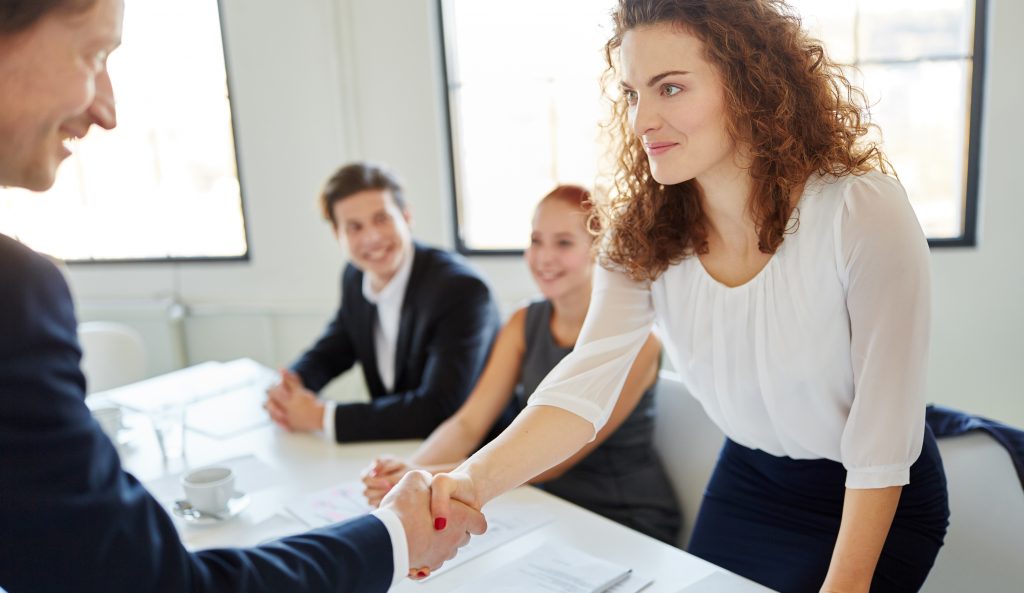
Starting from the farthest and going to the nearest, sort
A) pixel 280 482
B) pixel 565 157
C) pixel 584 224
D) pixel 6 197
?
pixel 6 197 < pixel 565 157 < pixel 584 224 < pixel 280 482

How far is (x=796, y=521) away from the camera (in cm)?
142

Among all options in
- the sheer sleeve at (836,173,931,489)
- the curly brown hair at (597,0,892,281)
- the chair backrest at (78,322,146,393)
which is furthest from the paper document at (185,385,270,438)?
the sheer sleeve at (836,173,931,489)

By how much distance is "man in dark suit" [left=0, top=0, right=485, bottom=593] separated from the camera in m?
0.72

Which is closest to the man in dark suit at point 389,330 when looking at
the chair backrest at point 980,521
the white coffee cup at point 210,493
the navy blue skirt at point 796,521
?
the white coffee cup at point 210,493

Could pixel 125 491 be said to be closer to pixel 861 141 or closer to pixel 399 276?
pixel 861 141

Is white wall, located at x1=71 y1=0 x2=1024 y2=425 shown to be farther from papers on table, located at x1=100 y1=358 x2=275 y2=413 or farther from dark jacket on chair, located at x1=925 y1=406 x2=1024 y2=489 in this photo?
dark jacket on chair, located at x1=925 y1=406 x2=1024 y2=489

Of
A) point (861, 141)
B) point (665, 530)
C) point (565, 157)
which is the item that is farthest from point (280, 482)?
point (565, 157)

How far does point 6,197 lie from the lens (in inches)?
155

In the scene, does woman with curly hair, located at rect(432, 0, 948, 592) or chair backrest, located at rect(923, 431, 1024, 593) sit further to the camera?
chair backrest, located at rect(923, 431, 1024, 593)

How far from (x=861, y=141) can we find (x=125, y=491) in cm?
117

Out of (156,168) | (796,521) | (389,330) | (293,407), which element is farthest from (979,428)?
(156,168)

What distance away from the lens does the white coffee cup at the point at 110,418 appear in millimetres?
1867

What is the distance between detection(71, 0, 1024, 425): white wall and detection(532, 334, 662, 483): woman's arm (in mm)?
1602

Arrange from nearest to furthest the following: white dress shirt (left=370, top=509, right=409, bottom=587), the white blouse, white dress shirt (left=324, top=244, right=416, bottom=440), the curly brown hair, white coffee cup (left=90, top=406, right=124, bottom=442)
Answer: white dress shirt (left=370, top=509, right=409, bottom=587)
the white blouse
the curly brown hair
white coffee cup (left=90, top=406, right=124, bottom=442)
white dress shirt (left=324, top=244, right=416, bottom=440)
